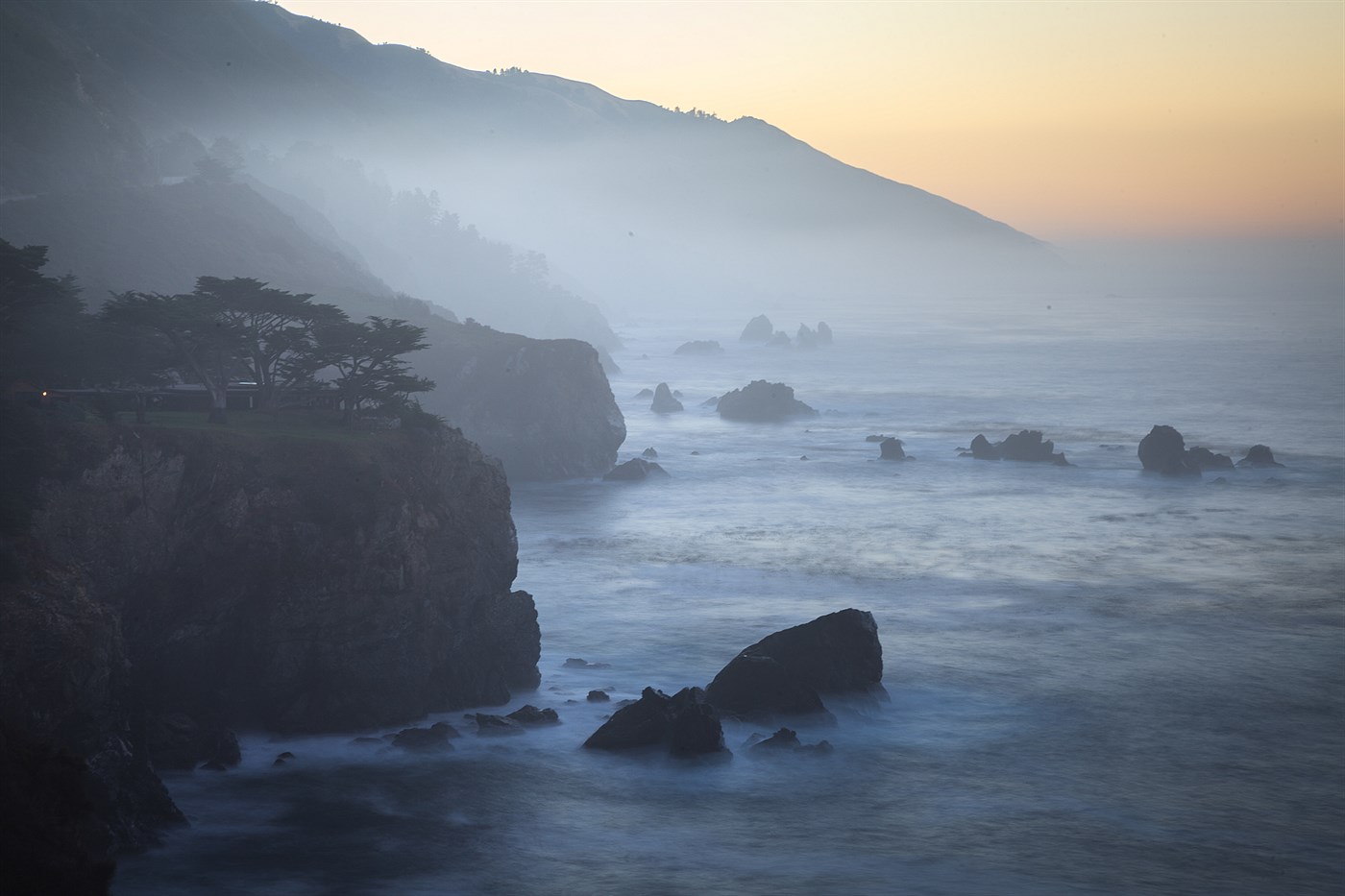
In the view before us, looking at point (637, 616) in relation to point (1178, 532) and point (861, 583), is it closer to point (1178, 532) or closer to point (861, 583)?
point (861, 583)

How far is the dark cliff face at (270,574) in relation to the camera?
165ft

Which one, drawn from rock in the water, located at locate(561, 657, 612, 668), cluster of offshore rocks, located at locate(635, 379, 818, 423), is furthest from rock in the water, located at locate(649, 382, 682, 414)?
rock in the water, located at locate(561, 657, 612, 668)

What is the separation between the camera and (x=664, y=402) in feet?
544

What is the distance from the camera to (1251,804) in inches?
1916

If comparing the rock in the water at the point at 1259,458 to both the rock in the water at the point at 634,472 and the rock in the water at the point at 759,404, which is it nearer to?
the rock in the water at the point at 759,404

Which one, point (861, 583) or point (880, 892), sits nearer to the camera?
→ point (880, 892)

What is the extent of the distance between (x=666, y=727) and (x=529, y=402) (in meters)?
64.6

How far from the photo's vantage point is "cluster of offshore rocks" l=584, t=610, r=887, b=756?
169 feet

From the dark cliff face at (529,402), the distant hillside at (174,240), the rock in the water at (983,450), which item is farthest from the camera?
the rock in the water at (983,450)

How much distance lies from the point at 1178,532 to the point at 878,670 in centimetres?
4528

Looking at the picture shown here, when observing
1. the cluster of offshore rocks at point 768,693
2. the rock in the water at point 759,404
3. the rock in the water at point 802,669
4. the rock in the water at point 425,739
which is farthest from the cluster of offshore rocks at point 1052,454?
the rock in the water at point 425,739

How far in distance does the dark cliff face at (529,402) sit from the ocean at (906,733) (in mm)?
4027

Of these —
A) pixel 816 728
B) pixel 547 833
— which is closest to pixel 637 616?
pixel 816 728

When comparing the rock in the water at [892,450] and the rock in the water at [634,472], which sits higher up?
the rock in the water at [892,450]
